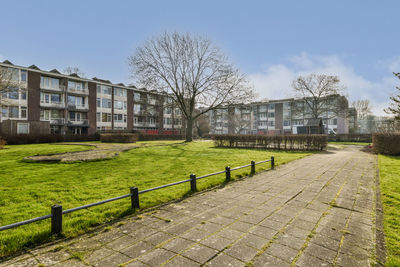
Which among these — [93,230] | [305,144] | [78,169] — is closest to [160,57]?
[305,144]

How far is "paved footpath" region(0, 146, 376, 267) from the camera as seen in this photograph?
9.68ft

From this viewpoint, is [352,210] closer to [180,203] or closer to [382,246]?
[382,246]

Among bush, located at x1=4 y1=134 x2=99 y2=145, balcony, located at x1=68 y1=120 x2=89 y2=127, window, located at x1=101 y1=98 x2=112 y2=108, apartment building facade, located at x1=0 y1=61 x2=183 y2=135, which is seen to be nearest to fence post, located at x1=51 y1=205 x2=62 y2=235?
bush, located at x1=4 y1=134 x2=99 y2=145

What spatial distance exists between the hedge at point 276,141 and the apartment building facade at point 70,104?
40.7ft

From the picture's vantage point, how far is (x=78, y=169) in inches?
373

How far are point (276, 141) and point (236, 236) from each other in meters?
18.2

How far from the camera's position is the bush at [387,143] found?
15.9 metres

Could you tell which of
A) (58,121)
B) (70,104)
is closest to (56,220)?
(58,121)

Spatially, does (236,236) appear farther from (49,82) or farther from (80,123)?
(80,123)

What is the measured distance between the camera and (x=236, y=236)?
361 centimetres

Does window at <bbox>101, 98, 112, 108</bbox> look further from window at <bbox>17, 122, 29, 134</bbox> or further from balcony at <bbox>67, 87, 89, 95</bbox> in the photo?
window at <bbox>17, 122, 29, 134</bbox>

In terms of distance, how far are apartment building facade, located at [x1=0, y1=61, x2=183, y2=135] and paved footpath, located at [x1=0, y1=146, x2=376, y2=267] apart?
2730 centimetres

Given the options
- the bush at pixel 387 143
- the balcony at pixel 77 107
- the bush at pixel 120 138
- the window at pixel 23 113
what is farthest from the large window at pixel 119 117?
the bush at pixel 387 143

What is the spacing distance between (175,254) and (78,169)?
26.3 feet
